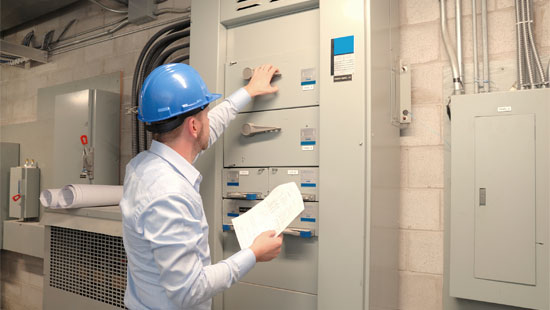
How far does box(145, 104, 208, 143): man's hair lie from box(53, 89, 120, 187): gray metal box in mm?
1460

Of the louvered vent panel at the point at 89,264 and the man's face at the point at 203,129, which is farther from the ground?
the man's face at the point at 203,129

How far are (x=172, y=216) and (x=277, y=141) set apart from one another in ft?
1.83

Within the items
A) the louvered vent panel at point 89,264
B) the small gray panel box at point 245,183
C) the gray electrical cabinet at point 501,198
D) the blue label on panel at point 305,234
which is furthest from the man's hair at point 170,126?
the gray electrical cabinet at point 501,198

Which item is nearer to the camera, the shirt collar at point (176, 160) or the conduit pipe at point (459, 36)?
the shirt collar at point (176, 160)

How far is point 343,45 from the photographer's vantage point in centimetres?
118

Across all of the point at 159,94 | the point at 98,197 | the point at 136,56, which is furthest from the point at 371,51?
the point at 136,56

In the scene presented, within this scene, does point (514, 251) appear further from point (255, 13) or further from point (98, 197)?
point (98, 197)

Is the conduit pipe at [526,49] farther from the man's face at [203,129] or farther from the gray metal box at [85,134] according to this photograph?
the gray metal box at [85,134]

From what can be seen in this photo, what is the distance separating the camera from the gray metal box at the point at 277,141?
126 centimetres

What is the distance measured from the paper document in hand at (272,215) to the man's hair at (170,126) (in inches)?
13.1

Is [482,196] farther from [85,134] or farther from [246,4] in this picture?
[85,134]

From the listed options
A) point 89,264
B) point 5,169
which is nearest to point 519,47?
point 89,264

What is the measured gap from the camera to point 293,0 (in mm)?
1281

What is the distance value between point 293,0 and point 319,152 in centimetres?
56
